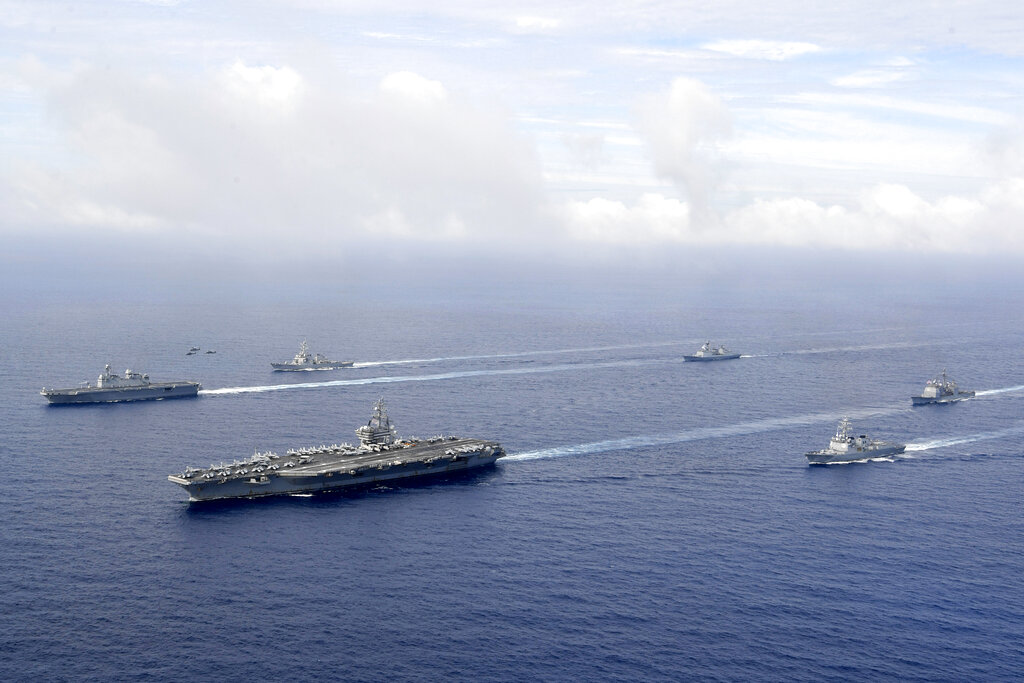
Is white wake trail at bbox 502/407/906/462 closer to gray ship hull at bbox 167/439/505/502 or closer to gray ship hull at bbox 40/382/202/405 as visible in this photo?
gray ship hull at bbox 167/439/505/502

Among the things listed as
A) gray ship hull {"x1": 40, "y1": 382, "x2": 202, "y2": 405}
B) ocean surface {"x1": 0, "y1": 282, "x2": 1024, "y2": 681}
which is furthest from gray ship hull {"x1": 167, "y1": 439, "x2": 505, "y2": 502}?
gray ship hull {"x1": 40, "y1": 382, "x2": 202, "y2": 405}

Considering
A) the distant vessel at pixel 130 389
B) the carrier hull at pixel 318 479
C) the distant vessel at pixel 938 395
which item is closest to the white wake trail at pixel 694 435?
the carrier hull at pixel 318 479

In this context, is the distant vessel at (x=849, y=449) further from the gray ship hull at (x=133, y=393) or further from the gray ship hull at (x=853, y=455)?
the gray ship hull at (x=133, y=393)

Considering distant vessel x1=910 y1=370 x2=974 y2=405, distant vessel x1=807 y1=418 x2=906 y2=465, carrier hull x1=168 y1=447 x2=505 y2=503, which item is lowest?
carrier hull x1=168 y1=447 x2=505 y2=503

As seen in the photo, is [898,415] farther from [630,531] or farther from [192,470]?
[192,470]

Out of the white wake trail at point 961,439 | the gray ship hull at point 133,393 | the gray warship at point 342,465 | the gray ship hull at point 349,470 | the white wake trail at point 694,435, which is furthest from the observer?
the gray ship hull at point 133,393

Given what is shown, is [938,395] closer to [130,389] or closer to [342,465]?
[342,465]
